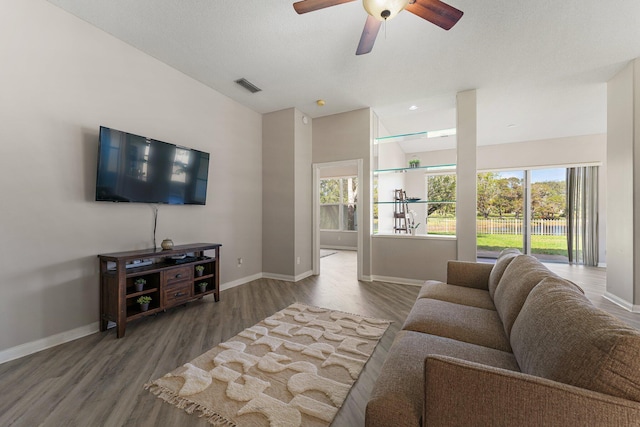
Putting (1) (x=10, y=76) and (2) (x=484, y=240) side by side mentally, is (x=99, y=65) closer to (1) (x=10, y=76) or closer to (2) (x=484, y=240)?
(1) (x=10, y=76)

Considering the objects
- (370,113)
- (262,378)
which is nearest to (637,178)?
(370,113)

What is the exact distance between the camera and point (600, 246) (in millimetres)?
5770

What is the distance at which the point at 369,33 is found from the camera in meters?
2.24

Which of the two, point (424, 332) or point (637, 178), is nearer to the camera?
point (424, 332)

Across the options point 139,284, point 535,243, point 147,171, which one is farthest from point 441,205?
point 139,284

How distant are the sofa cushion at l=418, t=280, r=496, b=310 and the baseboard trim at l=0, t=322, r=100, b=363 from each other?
10.3 ft

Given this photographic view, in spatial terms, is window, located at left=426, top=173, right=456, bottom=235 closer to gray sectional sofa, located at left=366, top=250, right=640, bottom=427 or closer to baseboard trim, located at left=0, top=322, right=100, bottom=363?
gray sectional sofa, located at left=366, top=250, right=640, bottom=427

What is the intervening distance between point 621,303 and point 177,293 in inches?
218

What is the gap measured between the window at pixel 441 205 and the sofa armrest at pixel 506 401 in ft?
11.9

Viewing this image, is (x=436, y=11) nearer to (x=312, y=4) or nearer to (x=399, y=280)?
(x=312, y=4)

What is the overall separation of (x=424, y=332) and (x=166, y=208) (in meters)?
3.16

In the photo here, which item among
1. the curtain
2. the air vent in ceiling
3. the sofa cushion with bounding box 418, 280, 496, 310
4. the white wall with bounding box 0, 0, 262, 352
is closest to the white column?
the sofa cushion with bounding box 418, 280, 496, 310

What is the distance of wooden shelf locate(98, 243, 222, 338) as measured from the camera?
2.46m

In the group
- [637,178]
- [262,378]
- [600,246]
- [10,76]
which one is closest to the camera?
[262,378]
